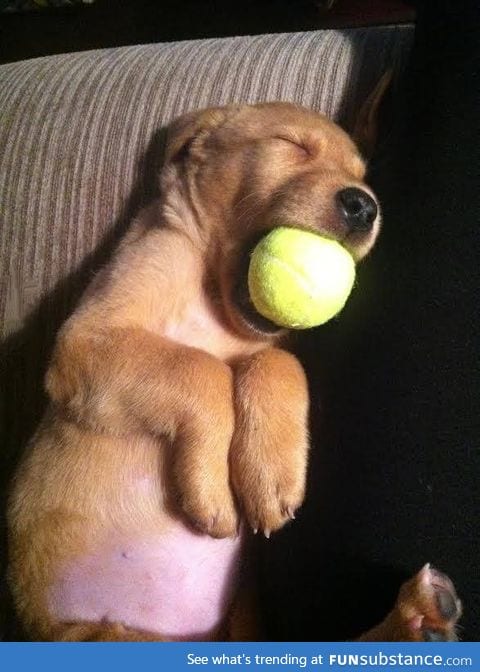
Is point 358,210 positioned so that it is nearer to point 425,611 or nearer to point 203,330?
point 203,330

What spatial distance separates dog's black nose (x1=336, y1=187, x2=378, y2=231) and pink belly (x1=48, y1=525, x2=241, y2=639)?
28.5 inches

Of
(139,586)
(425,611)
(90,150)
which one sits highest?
(90,150)

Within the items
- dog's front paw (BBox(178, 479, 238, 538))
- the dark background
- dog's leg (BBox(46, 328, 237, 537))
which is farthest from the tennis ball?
the dark background

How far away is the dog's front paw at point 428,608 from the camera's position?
3.30ft

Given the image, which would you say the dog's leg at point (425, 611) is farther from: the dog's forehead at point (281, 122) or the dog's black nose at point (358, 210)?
the dog's forehead at point (281, 122)

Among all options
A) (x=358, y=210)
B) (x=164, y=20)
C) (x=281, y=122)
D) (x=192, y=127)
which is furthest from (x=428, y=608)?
(x=164, y=20)

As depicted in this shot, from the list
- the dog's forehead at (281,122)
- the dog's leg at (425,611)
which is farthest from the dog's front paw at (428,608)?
the dog's forehead at (281,122)

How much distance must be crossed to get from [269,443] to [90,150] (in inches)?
46.2

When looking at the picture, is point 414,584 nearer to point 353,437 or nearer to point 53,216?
point 353,437

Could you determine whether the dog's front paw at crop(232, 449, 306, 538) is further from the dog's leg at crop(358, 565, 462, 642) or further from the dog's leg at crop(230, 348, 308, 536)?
the dog's leg at crop(358, 565, 462, 642)

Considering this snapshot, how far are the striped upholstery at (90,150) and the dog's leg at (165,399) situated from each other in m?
0.60

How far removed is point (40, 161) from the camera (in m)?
1.95

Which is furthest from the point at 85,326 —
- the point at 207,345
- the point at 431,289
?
the point at 431,289

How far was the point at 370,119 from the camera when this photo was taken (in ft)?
5.10
